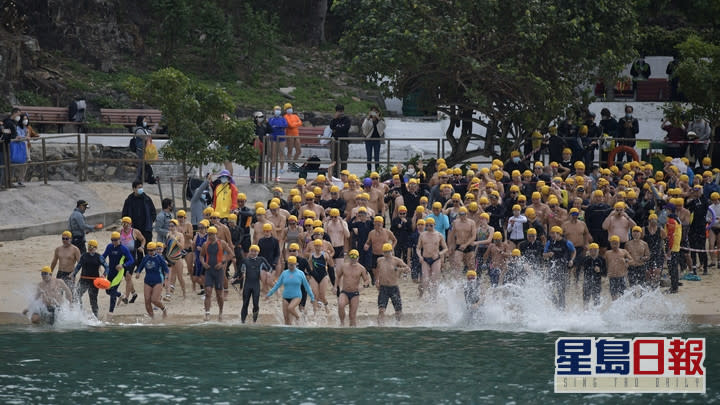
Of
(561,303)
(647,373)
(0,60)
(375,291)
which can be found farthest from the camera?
(0,60)

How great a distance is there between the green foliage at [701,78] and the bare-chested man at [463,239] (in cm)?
903

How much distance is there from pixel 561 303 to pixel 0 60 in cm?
2024

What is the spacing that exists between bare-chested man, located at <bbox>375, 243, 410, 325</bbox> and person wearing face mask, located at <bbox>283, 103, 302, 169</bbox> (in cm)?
848

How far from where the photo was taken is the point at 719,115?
3155 cm

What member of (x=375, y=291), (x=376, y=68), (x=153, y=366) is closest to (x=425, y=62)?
(x=376, y=68)

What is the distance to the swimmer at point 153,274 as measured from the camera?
2358cm

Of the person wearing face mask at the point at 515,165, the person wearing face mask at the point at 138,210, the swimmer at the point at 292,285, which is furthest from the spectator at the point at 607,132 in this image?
the person wearing face mask at the point at 138,210

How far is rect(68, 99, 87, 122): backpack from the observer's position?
36.0 meters

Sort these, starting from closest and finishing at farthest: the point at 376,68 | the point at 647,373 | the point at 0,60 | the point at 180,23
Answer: the point at 647,373
the point at 376,68
the point at 0,60
the point at 180,23

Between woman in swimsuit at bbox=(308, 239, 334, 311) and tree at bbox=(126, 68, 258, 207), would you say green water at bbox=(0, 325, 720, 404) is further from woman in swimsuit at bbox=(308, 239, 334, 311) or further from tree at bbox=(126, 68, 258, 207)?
tree at bbox=(126, 68, 258, 207)

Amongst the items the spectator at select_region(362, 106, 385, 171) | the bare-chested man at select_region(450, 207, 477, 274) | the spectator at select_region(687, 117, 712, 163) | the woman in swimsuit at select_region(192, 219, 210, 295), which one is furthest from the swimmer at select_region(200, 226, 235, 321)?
the spectator at select_region(687, 117, 712, 163)

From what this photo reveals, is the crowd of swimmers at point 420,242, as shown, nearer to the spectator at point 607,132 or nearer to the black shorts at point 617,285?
the black shorts at point 617,285

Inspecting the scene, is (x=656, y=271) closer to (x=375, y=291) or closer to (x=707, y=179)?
(x=707, y=179)

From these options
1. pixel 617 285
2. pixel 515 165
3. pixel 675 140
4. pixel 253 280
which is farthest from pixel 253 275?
pixel 675 140
